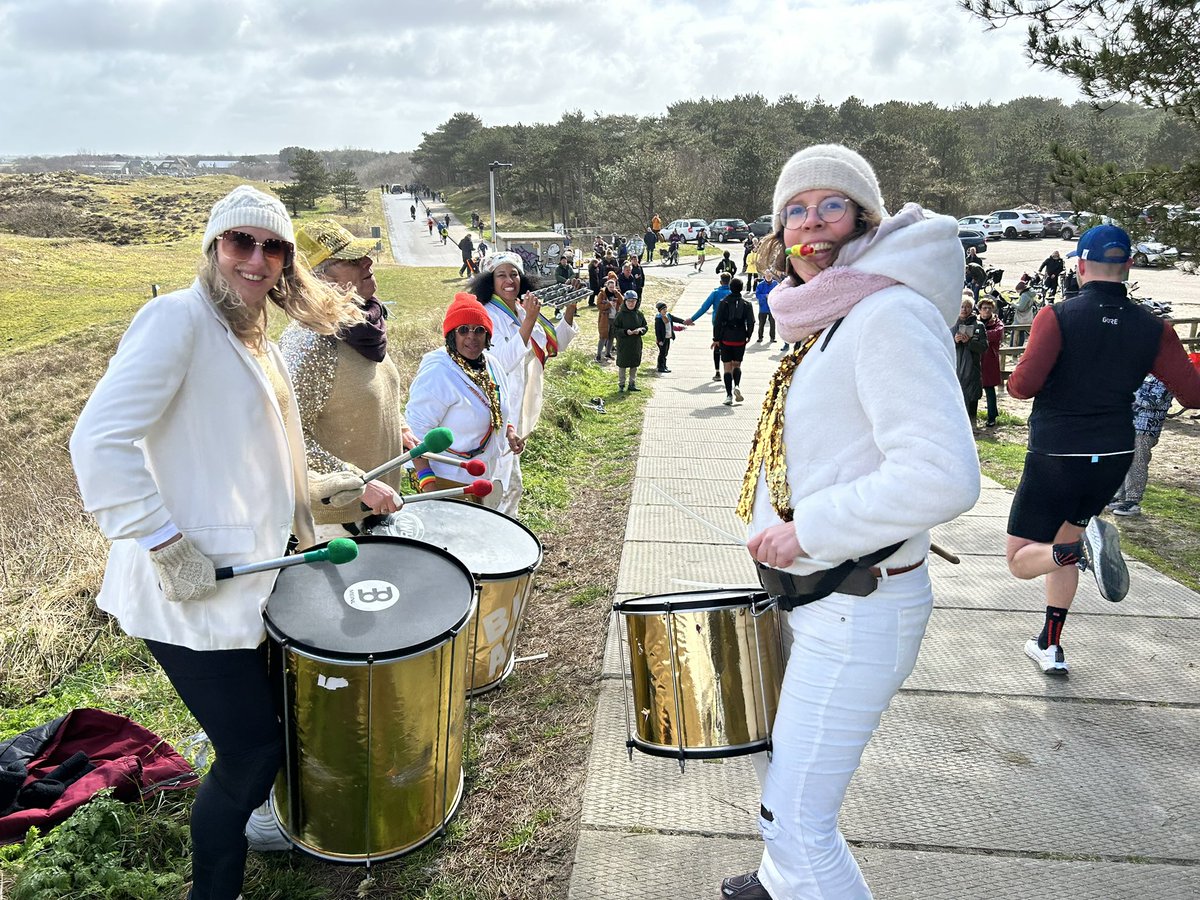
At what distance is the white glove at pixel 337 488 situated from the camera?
8.97 ft

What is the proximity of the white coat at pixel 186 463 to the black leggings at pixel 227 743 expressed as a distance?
9 cm

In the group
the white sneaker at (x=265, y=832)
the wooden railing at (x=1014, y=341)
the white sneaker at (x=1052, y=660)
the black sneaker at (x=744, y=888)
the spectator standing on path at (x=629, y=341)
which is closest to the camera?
the black sneaker at (x=744, y=888)

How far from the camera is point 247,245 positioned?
88.7 inches

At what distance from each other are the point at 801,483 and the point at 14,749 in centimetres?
286

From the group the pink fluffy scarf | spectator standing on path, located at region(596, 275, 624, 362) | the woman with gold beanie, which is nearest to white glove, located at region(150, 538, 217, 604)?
the pink fluffy scarf

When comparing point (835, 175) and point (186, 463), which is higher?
point (835, 175)

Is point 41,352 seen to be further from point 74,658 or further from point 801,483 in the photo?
point 801,483

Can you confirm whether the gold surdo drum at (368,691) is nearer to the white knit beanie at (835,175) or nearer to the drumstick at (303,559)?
the drumstick at (303,559)

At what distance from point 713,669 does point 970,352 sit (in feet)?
29.5

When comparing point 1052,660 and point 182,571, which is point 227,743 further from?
point 1052,660

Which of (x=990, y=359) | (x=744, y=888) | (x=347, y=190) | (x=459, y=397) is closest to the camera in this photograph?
(x=744, y=888)

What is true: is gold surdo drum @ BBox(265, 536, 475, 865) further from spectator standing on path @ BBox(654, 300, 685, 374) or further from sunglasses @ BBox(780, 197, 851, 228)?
spectator standing on path @ BBox(654, 300, 685, 374)

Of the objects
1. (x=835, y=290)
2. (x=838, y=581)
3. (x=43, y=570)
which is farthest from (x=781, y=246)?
(x=43, y=570)

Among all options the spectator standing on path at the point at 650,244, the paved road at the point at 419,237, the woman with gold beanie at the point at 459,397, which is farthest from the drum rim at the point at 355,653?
the paved road at the point at 419,237
